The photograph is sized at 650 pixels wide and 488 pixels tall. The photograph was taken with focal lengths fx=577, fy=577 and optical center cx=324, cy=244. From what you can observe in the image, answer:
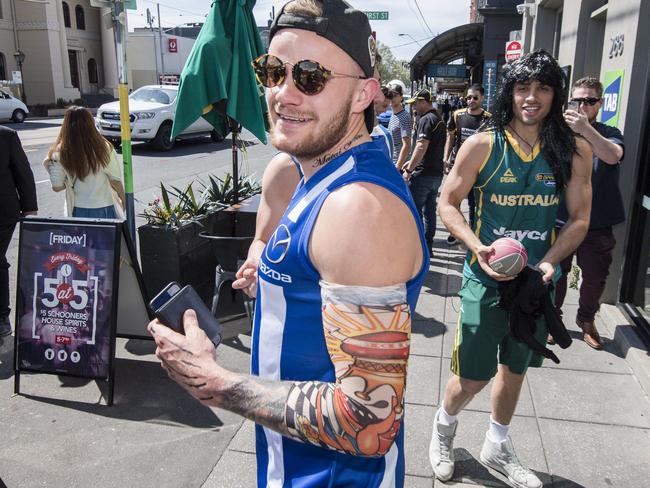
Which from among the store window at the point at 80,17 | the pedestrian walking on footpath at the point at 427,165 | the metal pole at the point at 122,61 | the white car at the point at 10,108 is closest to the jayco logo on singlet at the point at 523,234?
the metal pole at the point at 122,61

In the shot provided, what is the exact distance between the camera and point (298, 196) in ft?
4.74

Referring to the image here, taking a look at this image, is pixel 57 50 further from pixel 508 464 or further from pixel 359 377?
pixel 359 377

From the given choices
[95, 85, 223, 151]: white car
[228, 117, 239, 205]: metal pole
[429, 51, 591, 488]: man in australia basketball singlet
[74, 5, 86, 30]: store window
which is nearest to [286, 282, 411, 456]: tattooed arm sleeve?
[429, 51, 591, 488]: man in australia basketball singlet

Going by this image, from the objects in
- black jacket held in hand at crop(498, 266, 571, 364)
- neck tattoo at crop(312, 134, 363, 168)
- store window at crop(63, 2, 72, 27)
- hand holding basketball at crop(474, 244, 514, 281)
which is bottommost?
black jacket held in hand at crop(498, 266, 571, 364)

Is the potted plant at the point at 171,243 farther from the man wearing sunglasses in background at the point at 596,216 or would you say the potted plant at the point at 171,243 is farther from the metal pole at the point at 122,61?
the man wearing sunglasses in background at the point at 596,216

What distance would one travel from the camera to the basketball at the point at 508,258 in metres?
2.51

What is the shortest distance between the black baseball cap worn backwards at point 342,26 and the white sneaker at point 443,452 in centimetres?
222

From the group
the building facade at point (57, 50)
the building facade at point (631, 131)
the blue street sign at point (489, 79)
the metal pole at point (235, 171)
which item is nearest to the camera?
the building facade at point (631, 131)

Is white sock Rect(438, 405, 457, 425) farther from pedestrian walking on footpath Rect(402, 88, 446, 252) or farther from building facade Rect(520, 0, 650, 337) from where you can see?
pedestrian walking on footpath Rect(402, 88, 446, 252)

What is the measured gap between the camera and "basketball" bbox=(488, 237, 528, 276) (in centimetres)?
251

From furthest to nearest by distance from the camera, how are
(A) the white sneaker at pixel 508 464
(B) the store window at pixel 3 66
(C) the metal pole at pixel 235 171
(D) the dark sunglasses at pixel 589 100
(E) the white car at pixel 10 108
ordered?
(B) the store window at pixel 3 66 < (E) the white car at pixel 10 108 < (C) the metal pole at pixel 235 171 < (D) the dark sunglasses at pixel 589 100 < (A) the white sneaker at pixel 508 464

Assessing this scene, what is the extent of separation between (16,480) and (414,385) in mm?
2516

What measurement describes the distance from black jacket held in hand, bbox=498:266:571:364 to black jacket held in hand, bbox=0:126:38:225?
156 inches

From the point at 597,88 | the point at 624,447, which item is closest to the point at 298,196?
the point at 624,447
